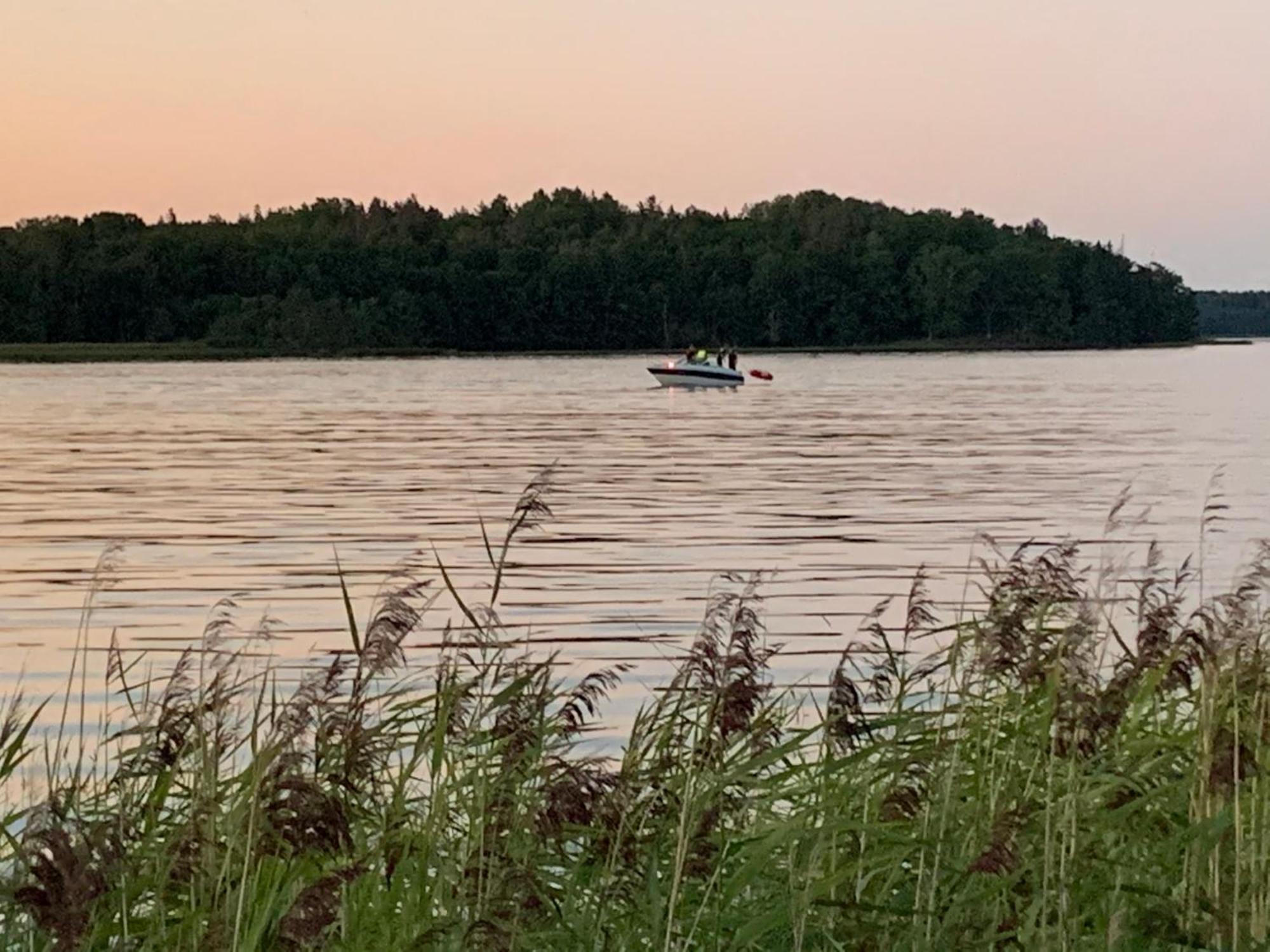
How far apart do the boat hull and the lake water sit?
3503mm

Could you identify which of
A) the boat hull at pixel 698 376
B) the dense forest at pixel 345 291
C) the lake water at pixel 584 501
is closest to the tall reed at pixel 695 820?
the lake water at pixel 584 501

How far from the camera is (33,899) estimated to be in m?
4.32

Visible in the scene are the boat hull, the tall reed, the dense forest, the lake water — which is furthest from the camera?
the dense forest

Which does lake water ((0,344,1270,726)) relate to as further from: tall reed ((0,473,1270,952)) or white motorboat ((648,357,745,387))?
white motorboat ((648,357,745,387))

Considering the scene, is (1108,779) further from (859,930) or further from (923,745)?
(859,930)

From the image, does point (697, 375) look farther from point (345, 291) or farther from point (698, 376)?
point (345, 291)

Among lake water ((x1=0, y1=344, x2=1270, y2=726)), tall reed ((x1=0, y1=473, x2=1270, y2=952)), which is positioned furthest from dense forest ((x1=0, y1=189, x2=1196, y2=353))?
tall reed ((x1=0, y1=473, x2=1270, y2=952))

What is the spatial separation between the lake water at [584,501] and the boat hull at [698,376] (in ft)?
11.5

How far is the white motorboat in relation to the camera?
92625 mm

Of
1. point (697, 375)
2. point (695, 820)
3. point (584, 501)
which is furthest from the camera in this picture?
point (697, 375)

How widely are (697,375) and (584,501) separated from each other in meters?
57.5

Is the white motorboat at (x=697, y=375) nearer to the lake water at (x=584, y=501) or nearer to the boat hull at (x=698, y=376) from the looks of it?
the boat hull at (x=698, y=376)

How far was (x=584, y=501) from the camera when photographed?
36125mm

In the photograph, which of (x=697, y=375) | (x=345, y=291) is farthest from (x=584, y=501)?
(x=345, y=291)
